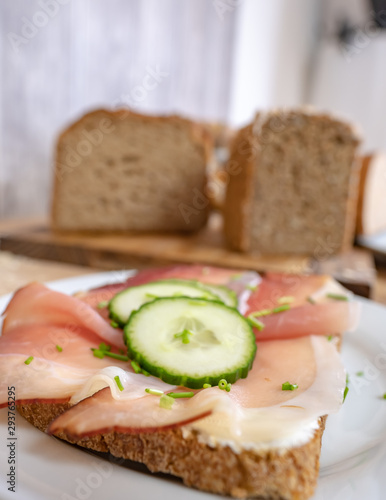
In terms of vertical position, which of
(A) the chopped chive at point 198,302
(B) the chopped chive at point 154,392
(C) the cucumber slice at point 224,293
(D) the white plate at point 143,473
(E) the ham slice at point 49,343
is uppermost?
(A) the chopped chive at point 198,302

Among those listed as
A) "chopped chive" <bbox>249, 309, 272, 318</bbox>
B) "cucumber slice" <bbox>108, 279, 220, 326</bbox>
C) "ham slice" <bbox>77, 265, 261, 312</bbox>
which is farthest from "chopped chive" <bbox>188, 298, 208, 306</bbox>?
"ham slice" <bbox>77, 265, 261, 312</bbox>

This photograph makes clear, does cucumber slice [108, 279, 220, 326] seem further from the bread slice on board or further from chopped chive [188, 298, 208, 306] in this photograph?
the bread slice on board

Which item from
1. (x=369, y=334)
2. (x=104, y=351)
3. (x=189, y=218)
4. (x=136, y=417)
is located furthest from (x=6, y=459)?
(x=189, y=218)

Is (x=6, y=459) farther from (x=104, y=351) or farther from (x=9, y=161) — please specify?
(x=9, y=161)

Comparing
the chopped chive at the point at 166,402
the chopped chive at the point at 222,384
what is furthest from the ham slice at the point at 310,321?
the chopped chive at the point at 166,402

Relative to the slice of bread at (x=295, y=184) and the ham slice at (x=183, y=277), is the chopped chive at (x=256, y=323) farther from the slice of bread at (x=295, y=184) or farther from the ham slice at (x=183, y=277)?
the slice of bread at (x=295, y=184)

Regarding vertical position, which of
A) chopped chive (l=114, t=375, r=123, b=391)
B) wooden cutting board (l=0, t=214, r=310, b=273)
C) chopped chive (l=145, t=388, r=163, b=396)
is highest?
chopped chive (l=114, t=375, r=123, b=391)
